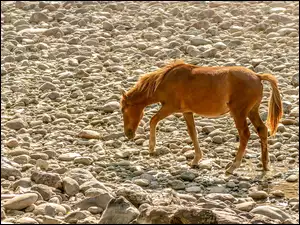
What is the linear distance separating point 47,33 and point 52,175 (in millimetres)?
7939

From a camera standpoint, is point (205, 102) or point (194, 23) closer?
point (205, 102)

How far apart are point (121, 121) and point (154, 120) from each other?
52.8 inches

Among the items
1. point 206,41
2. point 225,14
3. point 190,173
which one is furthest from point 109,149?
point 225,14

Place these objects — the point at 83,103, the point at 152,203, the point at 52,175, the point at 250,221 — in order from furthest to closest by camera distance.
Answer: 1. the point at 83,103
2. the point at 52,175
3. the point at 152,203
4. the point at 250,221

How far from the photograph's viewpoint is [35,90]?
12844 millimetres

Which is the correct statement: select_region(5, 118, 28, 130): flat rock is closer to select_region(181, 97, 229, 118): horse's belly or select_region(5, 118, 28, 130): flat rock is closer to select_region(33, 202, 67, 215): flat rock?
select_region(181, 97, 229, 118): horse's belly

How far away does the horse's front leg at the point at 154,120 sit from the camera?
1010 cm

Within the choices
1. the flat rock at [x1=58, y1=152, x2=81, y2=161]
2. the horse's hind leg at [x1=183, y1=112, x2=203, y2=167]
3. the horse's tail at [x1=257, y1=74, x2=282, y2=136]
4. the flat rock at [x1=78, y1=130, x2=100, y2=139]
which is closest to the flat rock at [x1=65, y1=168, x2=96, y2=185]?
the flat rock at [x1=58, y1=152, x2=81, y2=161]

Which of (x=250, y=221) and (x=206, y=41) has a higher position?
(x=250, y=221)

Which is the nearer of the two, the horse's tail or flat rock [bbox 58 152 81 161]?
flat rock [bbox 58 152 81 161]

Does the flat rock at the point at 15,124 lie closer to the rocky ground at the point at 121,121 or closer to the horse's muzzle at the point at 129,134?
the rocky ground at the point at 121,121

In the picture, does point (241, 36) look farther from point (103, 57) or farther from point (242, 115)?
point (242, 115)

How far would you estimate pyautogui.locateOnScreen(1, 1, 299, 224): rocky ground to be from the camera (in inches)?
300

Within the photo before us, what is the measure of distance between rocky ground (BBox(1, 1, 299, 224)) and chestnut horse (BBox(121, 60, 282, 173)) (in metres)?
0.36
